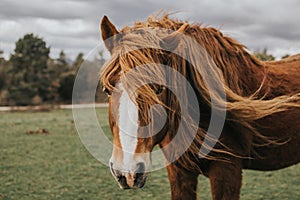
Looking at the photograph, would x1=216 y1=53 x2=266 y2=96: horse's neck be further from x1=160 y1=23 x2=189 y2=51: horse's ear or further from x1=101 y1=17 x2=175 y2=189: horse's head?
x1=101 y1=17 x2=175 y2=189: horse's head

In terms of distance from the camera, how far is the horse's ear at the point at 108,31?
7.49 feet

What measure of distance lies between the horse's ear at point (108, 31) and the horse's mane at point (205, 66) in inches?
2.3

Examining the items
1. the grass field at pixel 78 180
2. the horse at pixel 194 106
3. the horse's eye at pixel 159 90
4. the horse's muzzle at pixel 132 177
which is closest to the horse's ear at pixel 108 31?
the horse at pixel 194 106

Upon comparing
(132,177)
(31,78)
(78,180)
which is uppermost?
(31,78)

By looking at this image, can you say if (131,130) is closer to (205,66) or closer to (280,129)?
(205,66)

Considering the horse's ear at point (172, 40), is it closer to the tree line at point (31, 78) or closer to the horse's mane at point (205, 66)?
the horse's mane at point (205, 66)

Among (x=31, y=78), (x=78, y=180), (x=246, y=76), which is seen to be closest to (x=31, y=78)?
(x=31, y=78)

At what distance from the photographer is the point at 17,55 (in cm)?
3231

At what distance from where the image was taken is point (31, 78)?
3222 cm

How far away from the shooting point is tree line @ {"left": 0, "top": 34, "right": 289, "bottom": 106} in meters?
31.0

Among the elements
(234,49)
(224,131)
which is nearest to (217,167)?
(224,131)

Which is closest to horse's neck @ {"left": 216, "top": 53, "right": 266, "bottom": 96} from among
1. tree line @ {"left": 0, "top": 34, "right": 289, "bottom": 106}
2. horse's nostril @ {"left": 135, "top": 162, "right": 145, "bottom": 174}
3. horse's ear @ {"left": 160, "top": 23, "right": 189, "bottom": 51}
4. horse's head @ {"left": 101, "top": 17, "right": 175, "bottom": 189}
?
horse's ear @ {"left": 160, "top": 23, "right": 189, "bottom": 51}

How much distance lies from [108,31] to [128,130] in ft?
2.26

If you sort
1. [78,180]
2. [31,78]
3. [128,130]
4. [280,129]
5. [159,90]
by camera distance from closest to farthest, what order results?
[128,130] < [159,90] < [280,129] < [78,180] < [31,78]
